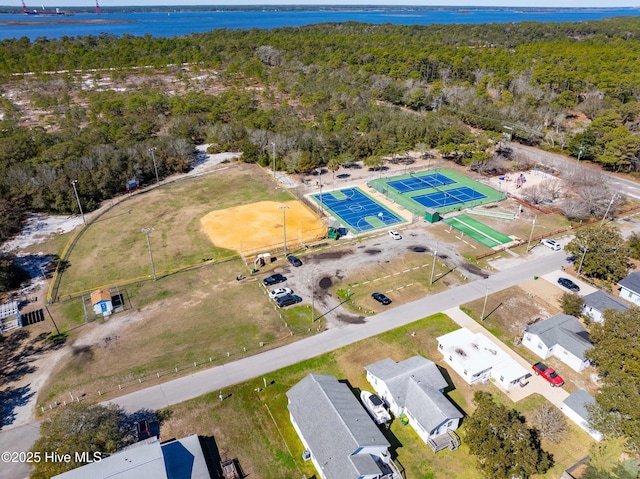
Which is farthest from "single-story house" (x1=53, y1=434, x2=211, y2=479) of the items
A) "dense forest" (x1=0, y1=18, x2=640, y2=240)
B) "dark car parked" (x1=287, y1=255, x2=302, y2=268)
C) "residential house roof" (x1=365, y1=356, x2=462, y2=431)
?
"dense forest" (x1=0, y1=18, x2=640, y2=240)

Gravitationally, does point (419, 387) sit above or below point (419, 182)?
above

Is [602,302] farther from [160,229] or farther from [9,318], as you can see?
[9,318]

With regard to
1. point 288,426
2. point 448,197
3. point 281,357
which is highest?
point 448,197

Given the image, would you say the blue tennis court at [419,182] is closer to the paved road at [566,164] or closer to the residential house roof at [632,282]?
the paved road at [566,164]

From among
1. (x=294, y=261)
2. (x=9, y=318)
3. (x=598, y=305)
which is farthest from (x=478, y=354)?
(x=9, y=318)

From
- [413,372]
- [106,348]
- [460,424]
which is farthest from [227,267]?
[460,424]

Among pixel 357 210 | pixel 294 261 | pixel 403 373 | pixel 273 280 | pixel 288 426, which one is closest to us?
pixel 288 426
